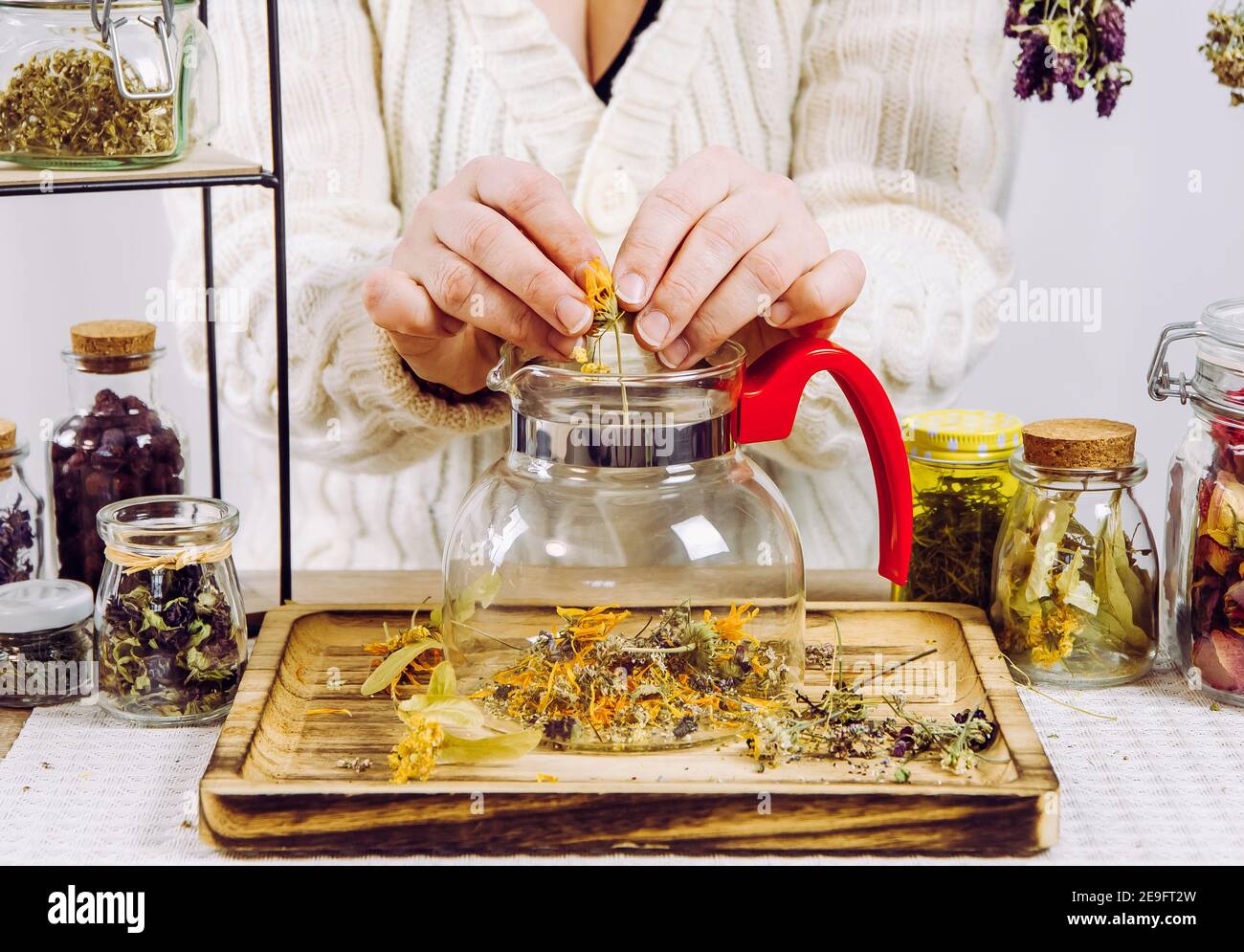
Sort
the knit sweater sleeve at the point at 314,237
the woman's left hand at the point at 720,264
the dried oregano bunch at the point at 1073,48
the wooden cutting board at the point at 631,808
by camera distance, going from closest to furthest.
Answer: the wooden cutting board at the point at 631,808, the woman's left hand at the point at 720,264, the dried oregano bunch at the point at 1073,48, the knit sweater sleeve at the point at 314,237

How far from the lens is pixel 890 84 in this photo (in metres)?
1.15

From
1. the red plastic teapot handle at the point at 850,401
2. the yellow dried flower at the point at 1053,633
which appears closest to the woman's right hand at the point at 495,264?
the red plastic teapot handle at the point at 850,401

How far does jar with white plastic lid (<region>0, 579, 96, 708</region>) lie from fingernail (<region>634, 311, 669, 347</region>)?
379 millimetres

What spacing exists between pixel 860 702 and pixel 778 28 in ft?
2.26

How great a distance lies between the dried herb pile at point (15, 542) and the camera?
0.84 m

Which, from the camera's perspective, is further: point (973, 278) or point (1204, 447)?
point (973, 278)

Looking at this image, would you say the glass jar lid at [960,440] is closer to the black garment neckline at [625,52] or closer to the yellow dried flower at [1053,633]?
the yellow dried flower at [1053,633]

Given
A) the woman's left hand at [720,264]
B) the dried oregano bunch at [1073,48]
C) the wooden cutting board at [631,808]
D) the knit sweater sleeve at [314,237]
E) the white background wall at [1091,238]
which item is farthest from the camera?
the white background wall at [1091,238]

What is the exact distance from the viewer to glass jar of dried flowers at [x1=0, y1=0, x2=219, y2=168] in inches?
28.4

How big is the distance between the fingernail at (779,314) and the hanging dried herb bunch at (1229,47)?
266 mm

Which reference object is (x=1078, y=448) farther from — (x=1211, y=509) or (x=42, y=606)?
(x=42, y=606)

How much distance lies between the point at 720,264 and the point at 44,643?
0.46 meters
